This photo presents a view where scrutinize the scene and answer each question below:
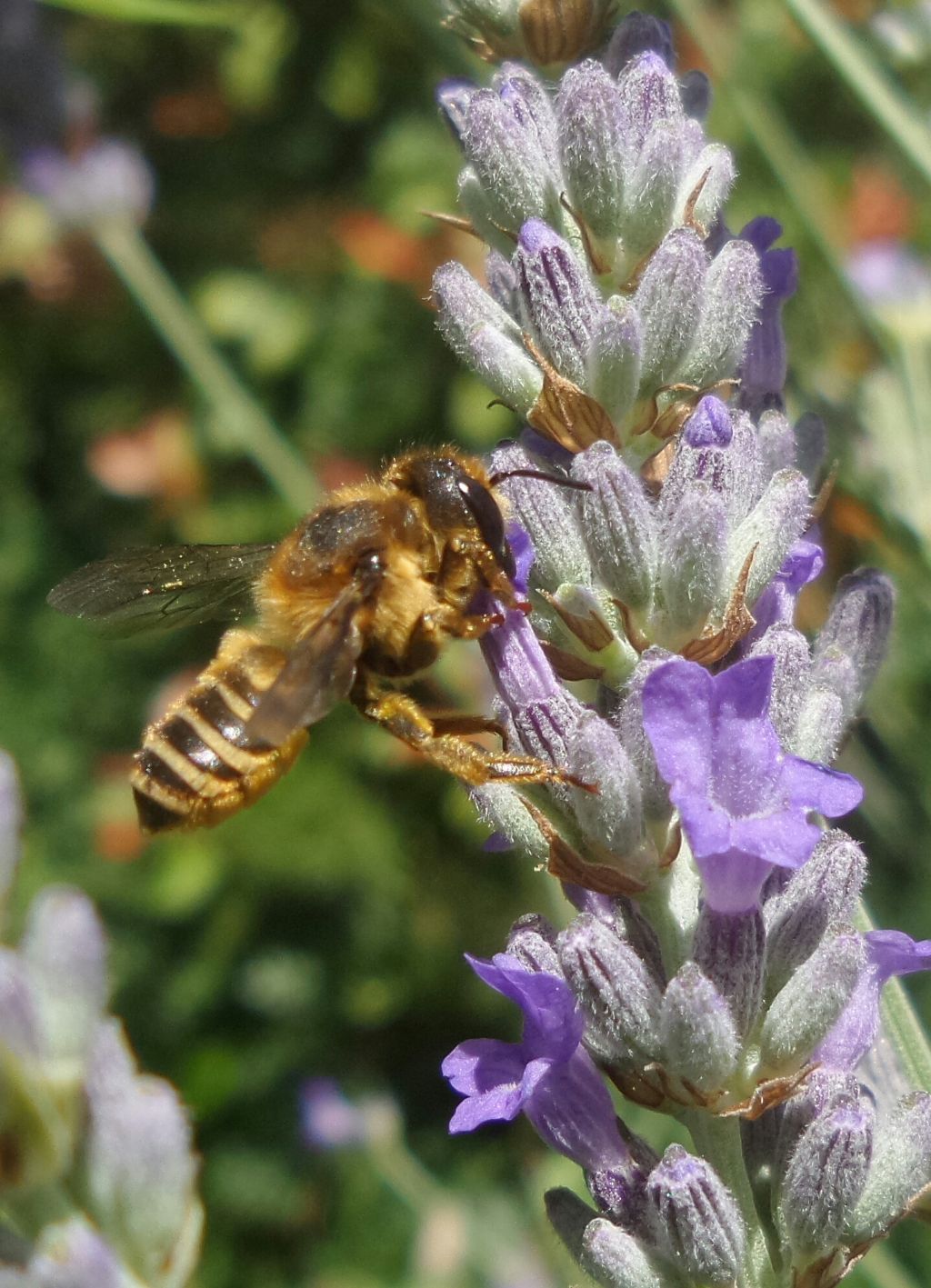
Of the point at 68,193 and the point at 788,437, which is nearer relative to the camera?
the point at 788,437

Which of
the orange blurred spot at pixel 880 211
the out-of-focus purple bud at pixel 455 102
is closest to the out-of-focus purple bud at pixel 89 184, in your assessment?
the orange blurred spot at pixel 880 211

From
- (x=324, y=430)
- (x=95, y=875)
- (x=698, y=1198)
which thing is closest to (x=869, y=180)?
(x=324, y=430)

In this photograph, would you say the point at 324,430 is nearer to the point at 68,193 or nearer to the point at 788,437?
the point at 68,193

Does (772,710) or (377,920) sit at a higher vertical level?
(772,710)

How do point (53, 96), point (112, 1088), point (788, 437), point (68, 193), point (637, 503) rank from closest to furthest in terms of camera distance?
1. point (112, 1088)
2. point (637, 503)
3. point (788, 437)
4. point (53, 96)
5. point (68, 193)

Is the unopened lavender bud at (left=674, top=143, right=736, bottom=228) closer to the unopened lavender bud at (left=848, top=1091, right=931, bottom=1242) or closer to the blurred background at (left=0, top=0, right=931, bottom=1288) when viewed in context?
the unopened lavender bud at (left=848, top=1091, right=931, bottom=1242)

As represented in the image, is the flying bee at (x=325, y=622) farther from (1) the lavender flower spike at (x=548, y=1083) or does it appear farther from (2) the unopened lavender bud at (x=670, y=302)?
(1) the lavender flower spike at (x=548, y=1083)

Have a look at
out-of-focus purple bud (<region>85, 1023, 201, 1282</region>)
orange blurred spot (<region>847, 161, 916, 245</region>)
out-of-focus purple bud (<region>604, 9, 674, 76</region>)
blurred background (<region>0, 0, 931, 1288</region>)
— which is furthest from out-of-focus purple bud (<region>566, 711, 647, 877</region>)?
orange blurred spot (<region>847, 161, 916, 245</region>)
